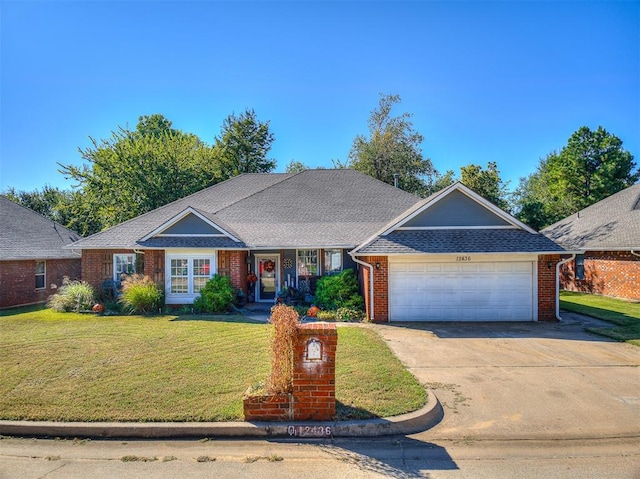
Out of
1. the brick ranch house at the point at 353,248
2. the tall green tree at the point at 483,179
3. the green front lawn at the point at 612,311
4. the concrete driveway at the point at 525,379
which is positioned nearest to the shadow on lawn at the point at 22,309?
the brick ranch house at the point at 353,248

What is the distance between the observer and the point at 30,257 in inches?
706

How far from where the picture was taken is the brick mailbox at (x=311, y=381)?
210 inches

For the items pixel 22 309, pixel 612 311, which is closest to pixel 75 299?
pixel 22 309

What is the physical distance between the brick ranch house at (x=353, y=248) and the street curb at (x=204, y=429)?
25.2 ft

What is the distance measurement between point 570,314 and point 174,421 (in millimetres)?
14314

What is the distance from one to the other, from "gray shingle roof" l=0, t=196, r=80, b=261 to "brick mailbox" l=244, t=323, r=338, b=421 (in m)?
17.8

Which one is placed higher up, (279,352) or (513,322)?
(279,352)

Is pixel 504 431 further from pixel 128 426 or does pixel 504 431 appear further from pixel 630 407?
pixel 128 426

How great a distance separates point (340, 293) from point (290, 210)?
6237 mm

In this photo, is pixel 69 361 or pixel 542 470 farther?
pixel 69 361

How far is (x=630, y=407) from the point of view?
595 cm

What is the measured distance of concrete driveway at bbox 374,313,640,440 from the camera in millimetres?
5359

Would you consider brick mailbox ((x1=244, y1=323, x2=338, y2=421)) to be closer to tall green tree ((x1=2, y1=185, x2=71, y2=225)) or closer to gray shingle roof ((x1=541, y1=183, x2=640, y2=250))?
gray shingle roof ((x1=541, y1=183, x2=640, y2=250))

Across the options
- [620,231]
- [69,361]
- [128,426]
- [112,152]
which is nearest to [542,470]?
[128,426]
